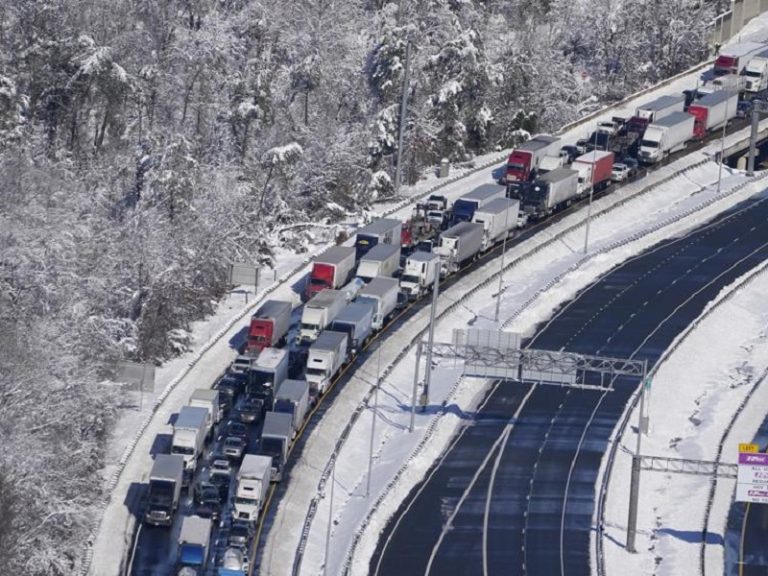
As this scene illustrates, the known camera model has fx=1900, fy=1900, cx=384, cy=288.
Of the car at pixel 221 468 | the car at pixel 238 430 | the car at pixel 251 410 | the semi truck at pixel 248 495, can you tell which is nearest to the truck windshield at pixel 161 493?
the semi truck at pixel 248 495

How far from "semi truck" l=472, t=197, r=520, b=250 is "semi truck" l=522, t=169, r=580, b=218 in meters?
2.08

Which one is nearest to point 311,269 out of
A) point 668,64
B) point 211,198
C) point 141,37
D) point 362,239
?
point 362,239

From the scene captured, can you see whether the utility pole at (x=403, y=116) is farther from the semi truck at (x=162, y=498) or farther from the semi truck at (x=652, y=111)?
the semi truck at (x=162, y=498)

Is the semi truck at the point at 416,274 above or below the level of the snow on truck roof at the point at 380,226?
below

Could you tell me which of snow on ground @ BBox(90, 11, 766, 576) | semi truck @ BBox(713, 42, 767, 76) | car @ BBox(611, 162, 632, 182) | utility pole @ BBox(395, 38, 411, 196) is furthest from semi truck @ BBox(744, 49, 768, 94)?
utility pole @ BBox(395, 38, 411, 196)

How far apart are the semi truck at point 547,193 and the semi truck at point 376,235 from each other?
40.2ft

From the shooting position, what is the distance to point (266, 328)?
99.3 metres

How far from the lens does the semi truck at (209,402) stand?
91.3m

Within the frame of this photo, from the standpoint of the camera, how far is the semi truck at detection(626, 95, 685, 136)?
138250mm

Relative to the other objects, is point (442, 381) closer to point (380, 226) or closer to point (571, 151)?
point (380, 226)

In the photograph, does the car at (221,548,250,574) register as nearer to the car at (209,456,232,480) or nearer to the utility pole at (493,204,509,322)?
the car at (209,456,232,480)

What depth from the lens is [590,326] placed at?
110438mm

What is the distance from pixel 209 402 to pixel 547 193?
3894cm

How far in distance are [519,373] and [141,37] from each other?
50048 millimetres
